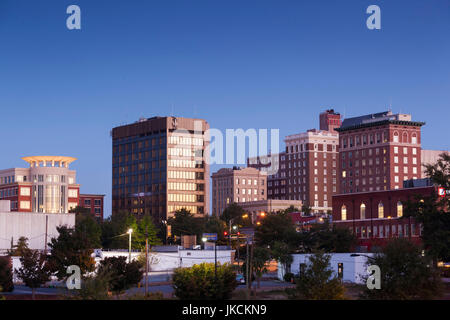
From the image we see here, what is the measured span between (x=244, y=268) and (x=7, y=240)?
45570 millimetres

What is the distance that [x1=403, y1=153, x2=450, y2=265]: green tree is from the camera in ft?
308

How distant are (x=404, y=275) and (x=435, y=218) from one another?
40.5 metres

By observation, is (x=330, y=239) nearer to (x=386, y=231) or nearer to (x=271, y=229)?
(x=386, y=231)

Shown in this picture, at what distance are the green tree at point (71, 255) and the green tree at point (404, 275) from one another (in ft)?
108

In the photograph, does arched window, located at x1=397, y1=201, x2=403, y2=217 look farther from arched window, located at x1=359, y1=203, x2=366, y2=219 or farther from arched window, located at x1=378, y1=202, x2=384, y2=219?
arched window, located at x1=359, y1=203, x2=366, y2=219

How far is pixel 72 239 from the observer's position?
8306 cm

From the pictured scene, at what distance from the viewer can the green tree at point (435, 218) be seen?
93775 millimetres

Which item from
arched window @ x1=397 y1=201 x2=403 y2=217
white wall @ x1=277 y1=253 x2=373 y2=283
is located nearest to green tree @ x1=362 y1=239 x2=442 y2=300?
white wall @ x1=277 y1=253 x2=373 y2=283

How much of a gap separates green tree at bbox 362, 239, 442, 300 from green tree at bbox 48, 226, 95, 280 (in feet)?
108

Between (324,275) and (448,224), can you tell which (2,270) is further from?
(448,224)

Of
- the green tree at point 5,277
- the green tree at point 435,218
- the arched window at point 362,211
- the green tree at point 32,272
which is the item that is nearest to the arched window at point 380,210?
the arched window at point 362,211
